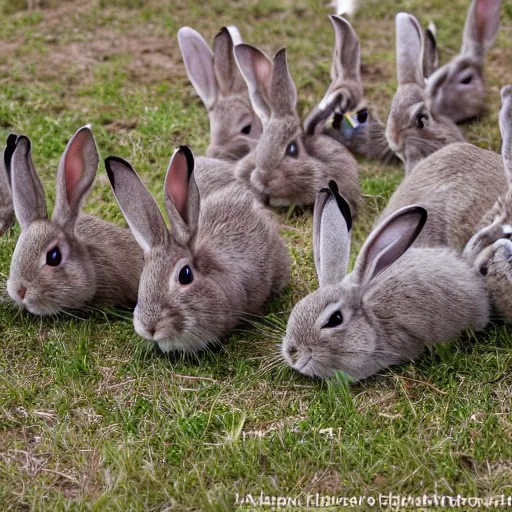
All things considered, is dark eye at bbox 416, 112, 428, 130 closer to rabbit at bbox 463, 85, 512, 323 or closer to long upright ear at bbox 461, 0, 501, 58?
long upright ear at bbox 461, 0, 501, 58

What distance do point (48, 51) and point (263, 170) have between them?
11.2 feet

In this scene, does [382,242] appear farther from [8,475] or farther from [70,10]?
[70,10]

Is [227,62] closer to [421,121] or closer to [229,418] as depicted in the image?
[421,121]

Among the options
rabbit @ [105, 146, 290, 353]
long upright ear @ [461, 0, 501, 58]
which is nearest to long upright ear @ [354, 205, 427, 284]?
rabbit @ [105, 146, 290, 353]

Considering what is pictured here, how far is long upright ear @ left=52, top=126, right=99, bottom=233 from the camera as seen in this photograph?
4848 mm

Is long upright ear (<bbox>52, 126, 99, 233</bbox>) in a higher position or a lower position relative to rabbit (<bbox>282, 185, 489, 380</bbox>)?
higher

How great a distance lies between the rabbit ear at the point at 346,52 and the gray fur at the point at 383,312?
2769mm

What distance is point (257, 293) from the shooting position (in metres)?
4.82

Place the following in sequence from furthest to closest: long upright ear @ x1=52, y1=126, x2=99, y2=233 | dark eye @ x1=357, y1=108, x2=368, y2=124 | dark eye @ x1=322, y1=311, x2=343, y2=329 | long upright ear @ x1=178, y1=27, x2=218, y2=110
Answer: long upright ear @ x1=178, y1=27, x2=218, y2=110 → dark eye @ x1=357, y1=108, x2=368, y2=124 → long upright ear @ x1=52, y1=126, x2=99, y2=233 → dark eye @ x1=322, y1=311, x2=343, y2=329

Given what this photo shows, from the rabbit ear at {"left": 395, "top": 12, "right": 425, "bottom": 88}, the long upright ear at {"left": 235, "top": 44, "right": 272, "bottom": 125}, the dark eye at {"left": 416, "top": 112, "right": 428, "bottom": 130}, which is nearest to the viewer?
the long upright ear at {"left": 235, "top": 44, "right": 272, "bottom": 125}

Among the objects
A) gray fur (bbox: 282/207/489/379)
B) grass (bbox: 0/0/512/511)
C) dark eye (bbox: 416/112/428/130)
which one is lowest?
grass (bbox: 0/0/512/511)

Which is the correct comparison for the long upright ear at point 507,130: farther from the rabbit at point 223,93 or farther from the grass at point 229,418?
the rabbit at point 223,93

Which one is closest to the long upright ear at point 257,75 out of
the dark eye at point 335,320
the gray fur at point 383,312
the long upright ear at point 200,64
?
the long upright ear at point 200,64

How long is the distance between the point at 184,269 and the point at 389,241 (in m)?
1.11
